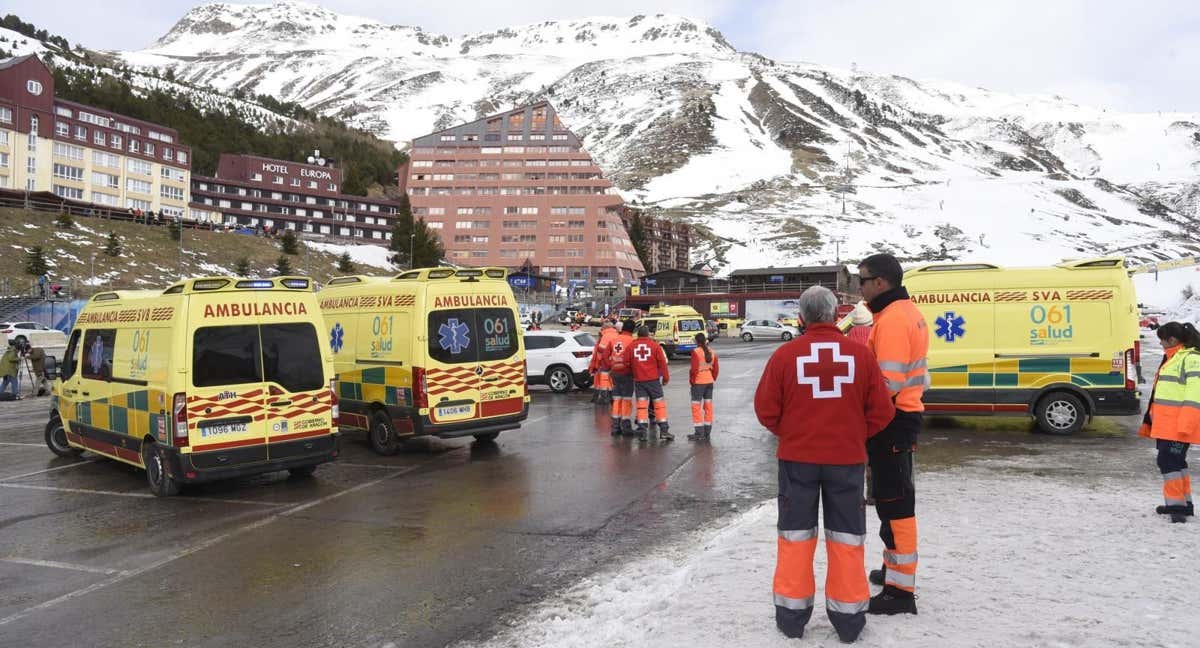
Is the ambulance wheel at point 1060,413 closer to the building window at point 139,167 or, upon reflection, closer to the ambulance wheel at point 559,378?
the ambulance wheel at point 559,378

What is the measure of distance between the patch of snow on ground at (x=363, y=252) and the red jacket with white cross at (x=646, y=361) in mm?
75952

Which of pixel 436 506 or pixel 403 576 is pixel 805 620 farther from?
pixel 436 506

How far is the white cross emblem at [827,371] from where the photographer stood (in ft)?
13.9

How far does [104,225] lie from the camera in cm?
6719

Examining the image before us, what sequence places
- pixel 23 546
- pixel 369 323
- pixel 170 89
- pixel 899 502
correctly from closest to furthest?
pixel 899 502 < pixel 23 546 < pixel 369 323 < pixel 170 89

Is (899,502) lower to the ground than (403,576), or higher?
higher

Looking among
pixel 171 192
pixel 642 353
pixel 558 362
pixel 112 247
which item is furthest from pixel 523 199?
pixel 642 353

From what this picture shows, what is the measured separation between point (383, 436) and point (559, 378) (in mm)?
10006

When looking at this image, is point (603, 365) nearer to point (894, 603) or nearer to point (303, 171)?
point (894, 603)

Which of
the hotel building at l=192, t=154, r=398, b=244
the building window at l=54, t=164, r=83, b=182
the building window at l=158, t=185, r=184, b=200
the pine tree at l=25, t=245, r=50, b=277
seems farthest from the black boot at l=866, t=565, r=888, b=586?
the hotel building at l=192, t=154, r=398, b=244

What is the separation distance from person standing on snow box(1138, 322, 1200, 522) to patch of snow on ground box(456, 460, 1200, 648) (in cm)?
27

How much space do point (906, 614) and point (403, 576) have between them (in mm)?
3500

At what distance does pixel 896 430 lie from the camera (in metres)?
4.62

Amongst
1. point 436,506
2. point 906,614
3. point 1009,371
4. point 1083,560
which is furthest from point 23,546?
point 1009,371
